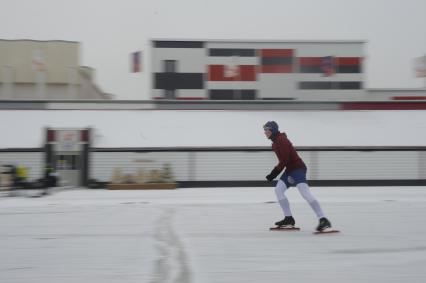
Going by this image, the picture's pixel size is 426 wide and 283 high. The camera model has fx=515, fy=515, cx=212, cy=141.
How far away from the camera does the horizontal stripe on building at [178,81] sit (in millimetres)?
22875

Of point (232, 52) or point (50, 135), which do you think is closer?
point (50, 135)

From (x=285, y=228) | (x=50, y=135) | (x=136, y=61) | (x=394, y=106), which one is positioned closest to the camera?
(x=285, y=228)

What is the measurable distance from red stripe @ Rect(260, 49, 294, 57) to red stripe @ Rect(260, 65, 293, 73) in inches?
19.6

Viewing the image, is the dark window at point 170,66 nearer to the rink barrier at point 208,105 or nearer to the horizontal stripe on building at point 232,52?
the horizontal stripe on building at point 232,52

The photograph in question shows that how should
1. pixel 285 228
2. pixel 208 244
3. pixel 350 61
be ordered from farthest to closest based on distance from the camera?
pixel 350 61, pixel 285 228, pixel 208 244

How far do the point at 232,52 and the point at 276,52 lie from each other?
2.00m

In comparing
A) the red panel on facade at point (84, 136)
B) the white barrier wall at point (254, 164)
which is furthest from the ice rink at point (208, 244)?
the red panel on facade at point (84, 136)

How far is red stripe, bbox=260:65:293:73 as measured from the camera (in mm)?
23203

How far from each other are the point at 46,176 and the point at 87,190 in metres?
2.17

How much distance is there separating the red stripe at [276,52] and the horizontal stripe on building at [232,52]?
0.45 m

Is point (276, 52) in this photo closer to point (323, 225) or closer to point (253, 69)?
point (253, 69)

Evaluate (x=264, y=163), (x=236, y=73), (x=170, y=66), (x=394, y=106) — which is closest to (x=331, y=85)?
(x=394, y=106)

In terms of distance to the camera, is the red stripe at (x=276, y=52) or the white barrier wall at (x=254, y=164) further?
the red stripe at (x=276, y=52)

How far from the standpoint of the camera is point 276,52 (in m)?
23.3
